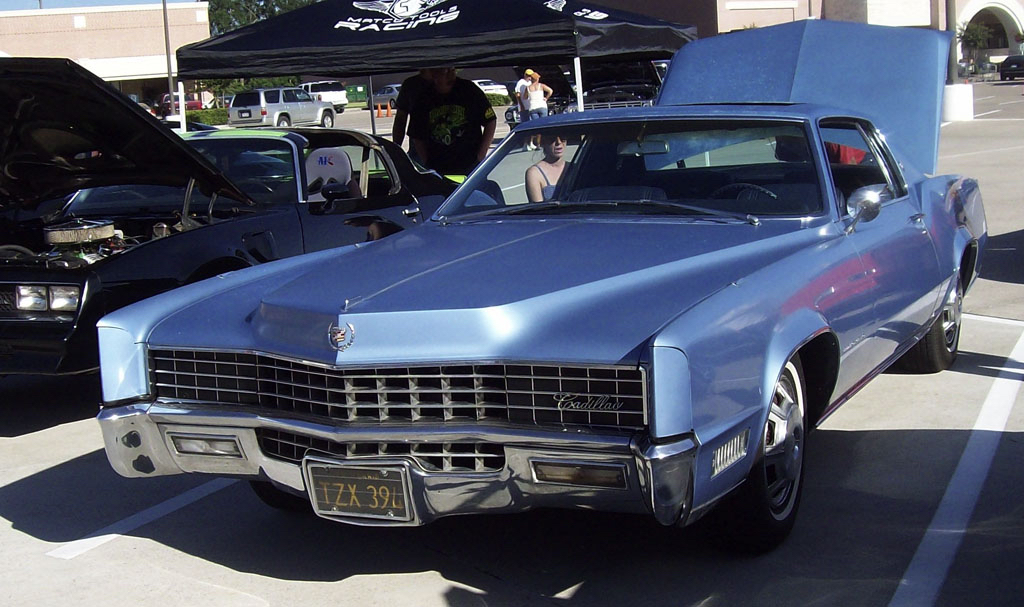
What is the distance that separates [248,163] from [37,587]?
162 inches

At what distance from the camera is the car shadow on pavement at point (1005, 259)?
917 centimetres

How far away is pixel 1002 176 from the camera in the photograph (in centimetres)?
1545

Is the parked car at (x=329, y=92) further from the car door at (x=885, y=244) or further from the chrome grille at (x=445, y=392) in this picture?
the chrome grille at (x=445, y=392)

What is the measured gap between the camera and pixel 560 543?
168 inches

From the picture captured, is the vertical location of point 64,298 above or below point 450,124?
below

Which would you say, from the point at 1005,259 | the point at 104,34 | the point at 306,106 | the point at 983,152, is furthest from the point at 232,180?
the point at 104,34

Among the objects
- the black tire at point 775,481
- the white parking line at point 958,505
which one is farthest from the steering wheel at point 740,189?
the white parking line at point 958,505

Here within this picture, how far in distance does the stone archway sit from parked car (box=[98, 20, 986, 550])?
63.7m

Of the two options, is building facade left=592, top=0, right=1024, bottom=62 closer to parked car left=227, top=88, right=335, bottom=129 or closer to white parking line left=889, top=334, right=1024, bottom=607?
parked car left=227, top=88, right=335, bottom=129

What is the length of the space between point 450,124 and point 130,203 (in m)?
2.87

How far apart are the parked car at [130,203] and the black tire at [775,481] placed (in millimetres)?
3520

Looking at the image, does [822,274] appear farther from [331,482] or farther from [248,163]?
[248,163]

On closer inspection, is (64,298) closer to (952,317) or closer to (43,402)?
(43,402)

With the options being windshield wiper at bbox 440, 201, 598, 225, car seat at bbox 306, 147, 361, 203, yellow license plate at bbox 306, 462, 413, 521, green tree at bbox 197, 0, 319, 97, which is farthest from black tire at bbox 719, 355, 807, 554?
green tree at bbox 197, 0, 319, 97
